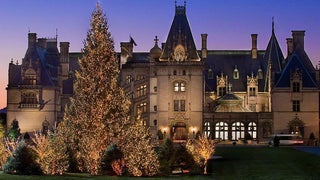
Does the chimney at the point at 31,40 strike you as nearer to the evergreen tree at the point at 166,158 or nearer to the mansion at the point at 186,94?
the mansion at the point at 186,94

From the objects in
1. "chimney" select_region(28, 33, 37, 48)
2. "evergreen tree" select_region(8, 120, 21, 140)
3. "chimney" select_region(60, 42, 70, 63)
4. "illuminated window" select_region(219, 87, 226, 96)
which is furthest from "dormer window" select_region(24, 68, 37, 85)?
"illuminated window" select_region(219, 87, 226, 96)

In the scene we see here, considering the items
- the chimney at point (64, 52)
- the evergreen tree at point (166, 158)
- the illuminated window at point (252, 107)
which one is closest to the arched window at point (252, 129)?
the illuminated window at point (252, 107)

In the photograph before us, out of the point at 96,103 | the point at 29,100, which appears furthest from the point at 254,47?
the point at 96,103

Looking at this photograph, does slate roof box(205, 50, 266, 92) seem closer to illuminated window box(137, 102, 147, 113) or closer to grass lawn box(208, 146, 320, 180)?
illuminated window box(137, 102, 147, 113)

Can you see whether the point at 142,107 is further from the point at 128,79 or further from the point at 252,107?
the point at 252,107

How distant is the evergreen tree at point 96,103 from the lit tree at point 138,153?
103cm

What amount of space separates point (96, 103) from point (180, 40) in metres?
44.5

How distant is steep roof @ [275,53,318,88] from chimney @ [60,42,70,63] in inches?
1120

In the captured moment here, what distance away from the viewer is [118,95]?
38.1m

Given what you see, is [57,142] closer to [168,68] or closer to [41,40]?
[168,68]

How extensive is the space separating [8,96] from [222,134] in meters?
27.6

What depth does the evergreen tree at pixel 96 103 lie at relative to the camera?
37.3 m

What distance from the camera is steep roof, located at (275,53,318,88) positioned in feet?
262

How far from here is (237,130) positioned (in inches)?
3142
